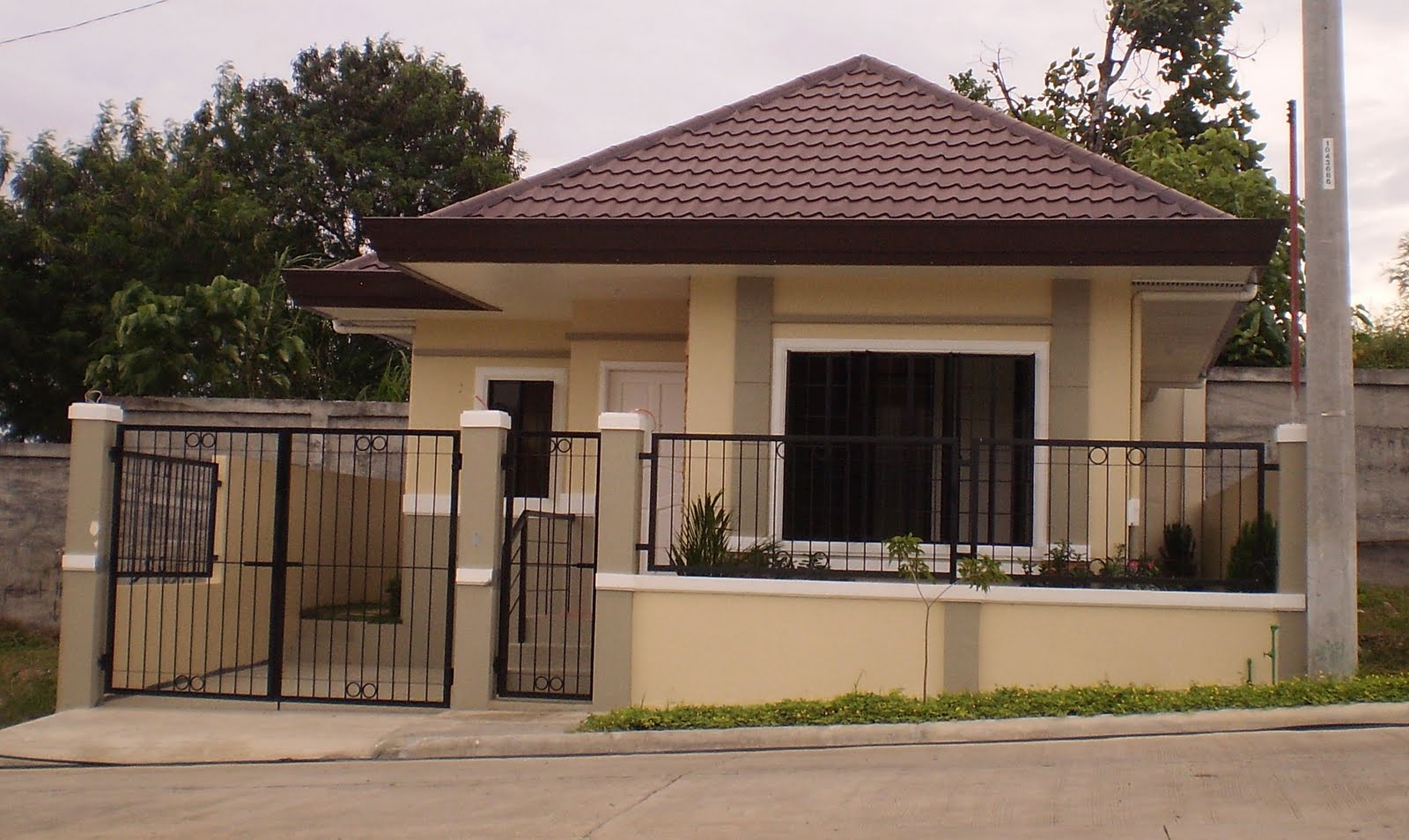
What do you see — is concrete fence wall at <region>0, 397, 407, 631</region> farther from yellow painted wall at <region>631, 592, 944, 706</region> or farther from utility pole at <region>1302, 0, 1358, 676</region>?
utility pole at <region>1302, 0, 1358, 676</region>

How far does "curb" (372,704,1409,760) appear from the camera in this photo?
323 inches

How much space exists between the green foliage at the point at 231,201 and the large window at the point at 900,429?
36.3 ft

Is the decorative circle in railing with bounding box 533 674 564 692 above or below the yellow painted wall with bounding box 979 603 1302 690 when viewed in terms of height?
below

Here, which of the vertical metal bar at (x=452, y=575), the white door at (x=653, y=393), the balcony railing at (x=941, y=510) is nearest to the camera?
the balcony railing at (x=941, y=510)

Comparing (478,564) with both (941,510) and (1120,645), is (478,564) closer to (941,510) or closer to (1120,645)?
(941,510)

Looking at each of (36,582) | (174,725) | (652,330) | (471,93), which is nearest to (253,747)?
(174,725)

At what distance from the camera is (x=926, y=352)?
426 inches

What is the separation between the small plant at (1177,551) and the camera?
10414mm

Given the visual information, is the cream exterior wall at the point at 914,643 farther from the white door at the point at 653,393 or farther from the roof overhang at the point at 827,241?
the white door at the point at 653,393

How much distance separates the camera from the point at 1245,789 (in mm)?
6762

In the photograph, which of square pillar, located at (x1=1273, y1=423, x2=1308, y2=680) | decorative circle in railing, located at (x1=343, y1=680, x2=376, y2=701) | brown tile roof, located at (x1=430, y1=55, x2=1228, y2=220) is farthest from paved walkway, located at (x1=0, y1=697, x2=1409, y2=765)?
brown tile roof, located at (x1=430, y1=55, x2=1228, y2=220)

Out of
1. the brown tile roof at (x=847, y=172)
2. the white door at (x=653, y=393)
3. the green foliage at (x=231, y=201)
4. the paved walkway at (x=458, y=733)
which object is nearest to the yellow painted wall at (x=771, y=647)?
the paved walkway at (x=458, y=733)

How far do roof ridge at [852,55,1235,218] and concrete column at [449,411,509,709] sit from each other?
195 inches

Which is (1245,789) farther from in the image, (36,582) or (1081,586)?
(36,582)
